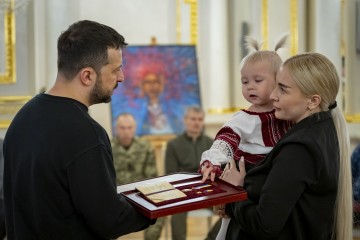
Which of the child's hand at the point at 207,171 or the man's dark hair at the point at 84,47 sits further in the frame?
the child's hand at the point at 207,171

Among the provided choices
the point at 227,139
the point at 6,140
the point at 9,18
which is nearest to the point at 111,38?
the point at 6,140

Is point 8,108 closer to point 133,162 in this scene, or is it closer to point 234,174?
point 133,162

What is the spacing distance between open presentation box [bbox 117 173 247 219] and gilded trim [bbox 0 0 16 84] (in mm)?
5418

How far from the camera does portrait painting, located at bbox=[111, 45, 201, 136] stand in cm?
763

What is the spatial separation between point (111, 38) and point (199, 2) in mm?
6329

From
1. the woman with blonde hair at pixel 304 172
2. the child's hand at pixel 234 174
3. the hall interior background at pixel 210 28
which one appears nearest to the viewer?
the woman with blonde hair at pixel 304 172

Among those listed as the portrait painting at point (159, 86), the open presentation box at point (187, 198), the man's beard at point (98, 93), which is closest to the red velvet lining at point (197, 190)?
the open presentation box at point (187, 198)

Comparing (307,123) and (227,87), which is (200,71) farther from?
(307,123)

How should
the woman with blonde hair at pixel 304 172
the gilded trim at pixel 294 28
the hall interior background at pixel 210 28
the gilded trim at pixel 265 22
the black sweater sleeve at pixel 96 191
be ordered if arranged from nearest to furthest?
the black sweater sleeve at pixel 96 191, the woman with blonde hair at pixel 304 172, the hall interior background at pixel 210 28, the gilded trim at pixel 294 28, the gilded trim at pixel 265 22

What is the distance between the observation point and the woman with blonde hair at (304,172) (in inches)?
78.7

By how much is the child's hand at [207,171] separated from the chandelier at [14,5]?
18.3ft

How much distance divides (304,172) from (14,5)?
6102mm

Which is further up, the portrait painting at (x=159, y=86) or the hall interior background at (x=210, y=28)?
the hall interior background at (x=210, y=28)

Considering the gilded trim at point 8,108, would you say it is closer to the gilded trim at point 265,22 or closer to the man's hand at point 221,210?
the gilded trim at point 265,22
